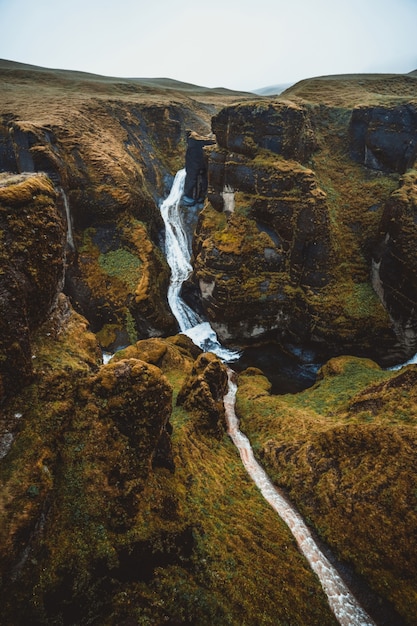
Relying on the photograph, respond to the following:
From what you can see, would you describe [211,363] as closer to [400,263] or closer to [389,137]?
[400,263]

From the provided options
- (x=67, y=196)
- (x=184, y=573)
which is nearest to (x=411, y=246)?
(x=184, y=573)

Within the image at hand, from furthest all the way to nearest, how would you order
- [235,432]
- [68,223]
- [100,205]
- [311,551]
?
[100,205], [68,223], [235,432], [311,551]

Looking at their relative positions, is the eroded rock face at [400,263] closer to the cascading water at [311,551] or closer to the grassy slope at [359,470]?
the grassy slope at [359,470]

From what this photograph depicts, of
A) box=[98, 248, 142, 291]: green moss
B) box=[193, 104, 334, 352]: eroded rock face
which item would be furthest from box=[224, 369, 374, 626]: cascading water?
box=[98, 248, 142, 291]: green moss

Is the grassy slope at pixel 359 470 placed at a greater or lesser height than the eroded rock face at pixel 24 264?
lesser

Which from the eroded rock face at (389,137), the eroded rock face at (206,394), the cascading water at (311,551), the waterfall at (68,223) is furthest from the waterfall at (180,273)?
the eroded rock face at (389,137)

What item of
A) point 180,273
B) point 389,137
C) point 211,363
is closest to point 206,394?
point 211,363

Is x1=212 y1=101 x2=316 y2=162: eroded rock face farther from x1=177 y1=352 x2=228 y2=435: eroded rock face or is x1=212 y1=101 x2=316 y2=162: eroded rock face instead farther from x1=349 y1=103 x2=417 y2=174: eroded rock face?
x1=177 y1=352 x2=228 y2=435: eroded rock face

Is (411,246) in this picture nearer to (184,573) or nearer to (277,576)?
(277,576)
